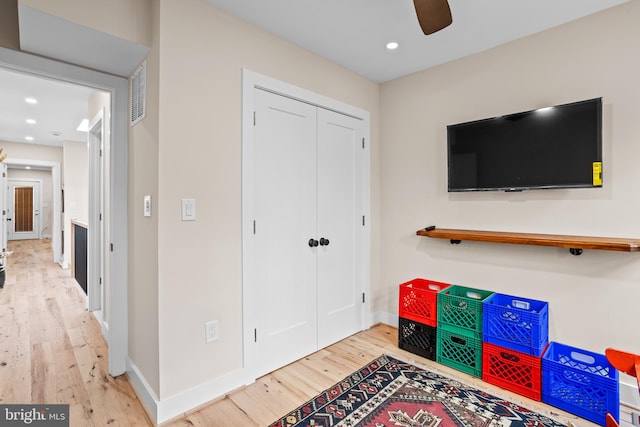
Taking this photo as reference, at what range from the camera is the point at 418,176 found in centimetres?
300

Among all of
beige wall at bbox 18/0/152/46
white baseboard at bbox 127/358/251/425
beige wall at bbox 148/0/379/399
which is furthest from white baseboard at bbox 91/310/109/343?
beige wall at bbox 18/0/152/46

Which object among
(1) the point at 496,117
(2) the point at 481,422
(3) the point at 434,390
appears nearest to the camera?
(2) the point at 481,422

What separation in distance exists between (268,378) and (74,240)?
4538mm

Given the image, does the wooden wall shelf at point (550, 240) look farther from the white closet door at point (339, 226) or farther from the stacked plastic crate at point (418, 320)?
the white closet door at point (339, 226)

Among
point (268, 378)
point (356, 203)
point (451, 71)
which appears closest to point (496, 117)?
point (451, 71)

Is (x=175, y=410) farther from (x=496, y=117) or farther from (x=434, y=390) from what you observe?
(x=496, y=117)

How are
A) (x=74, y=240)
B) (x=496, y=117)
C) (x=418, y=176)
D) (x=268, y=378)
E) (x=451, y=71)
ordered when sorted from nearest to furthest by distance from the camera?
(x=268, y=378), (x=496, y=117), (x=451, y=71), (x=418, y=176), (x=74, y=240)

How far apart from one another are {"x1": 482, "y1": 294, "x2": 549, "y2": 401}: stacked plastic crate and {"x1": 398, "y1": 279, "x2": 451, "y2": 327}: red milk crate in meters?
0.40

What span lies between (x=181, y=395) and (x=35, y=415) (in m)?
0.88

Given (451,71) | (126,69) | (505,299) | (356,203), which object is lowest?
(505,299)

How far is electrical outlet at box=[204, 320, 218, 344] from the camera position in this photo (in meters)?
1.96

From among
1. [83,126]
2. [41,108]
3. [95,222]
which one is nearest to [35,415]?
[95,222]

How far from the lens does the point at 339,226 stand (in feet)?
9.53

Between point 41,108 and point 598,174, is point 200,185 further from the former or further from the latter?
point 41,108
